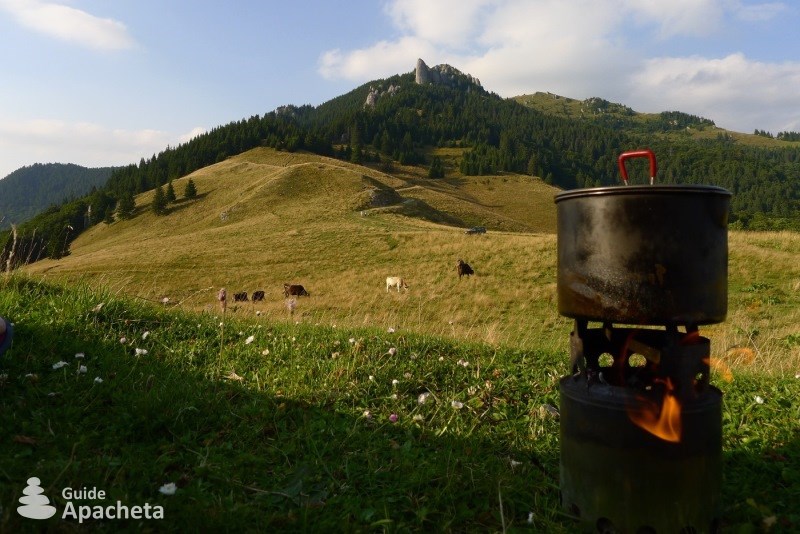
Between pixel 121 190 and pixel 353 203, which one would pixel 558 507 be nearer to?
pixel 353 203

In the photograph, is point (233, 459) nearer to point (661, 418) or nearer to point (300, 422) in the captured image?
point (300, 422)

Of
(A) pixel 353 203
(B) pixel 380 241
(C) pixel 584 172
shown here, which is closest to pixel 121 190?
(A) pixel 353 203

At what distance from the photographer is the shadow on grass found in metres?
2.54

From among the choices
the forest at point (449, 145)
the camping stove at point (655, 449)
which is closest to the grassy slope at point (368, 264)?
the camping stove at point (655, 449)

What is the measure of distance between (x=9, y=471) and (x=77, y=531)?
0.74m

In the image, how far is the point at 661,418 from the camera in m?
2.70

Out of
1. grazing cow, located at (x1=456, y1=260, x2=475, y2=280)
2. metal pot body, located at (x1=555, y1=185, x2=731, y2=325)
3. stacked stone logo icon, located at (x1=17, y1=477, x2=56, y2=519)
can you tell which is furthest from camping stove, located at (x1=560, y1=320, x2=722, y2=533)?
grazing cow, located at (x1=456, y1=260, x2=475, y2=280)

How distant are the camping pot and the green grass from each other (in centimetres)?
123

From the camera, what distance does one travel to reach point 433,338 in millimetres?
5746

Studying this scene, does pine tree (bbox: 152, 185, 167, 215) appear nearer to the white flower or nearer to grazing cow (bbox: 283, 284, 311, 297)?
grazing cow (bbox: 283, 284, 311, 297)

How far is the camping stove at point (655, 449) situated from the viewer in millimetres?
2697

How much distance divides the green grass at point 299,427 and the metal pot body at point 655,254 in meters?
1.23

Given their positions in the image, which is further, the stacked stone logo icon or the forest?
the forest

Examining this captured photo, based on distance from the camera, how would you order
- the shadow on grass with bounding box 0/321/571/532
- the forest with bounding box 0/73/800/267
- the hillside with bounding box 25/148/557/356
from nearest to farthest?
the shadow on grass with bounding box 0/321/571/532, the hillside with bounding box 25/148/557/356, the forest with bounding box 0/73/800/267
